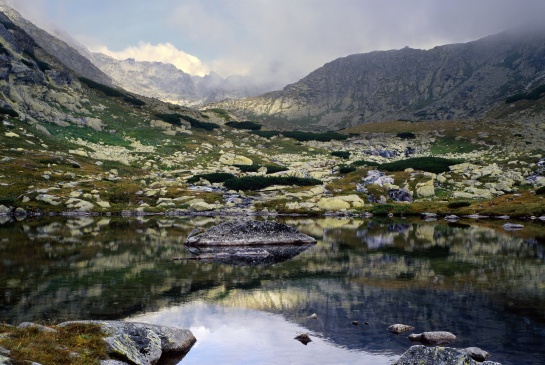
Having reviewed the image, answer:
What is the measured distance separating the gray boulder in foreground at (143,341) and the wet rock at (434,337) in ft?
23.0

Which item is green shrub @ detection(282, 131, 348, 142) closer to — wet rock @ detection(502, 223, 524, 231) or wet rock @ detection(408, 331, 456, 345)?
wet rock @ detection(502, 223, 524, 231)

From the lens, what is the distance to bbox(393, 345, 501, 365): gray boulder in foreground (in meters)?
9.69

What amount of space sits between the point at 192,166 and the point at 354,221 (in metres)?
47.0

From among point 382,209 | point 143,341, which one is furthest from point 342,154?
point 143,341

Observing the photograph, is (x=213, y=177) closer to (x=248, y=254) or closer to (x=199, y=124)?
(x=248, y=254)

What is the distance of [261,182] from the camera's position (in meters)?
72.8

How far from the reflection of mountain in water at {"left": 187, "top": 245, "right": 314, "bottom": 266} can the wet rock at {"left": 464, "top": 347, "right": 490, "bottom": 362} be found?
595 inches

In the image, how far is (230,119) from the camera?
165250 mm

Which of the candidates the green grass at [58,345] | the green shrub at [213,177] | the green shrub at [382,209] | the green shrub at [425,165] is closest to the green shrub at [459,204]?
the green shrub at [382,209]

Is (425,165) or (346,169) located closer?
(425,165)

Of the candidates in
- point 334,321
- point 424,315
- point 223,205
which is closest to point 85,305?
point 334,321

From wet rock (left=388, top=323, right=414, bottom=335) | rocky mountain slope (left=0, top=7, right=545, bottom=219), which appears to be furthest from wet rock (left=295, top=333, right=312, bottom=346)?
rocky mountain slope (left=0, top=7, right=545, bottom=219)

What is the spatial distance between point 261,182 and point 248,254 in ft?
143

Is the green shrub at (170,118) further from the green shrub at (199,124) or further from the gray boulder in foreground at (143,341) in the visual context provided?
the gray boulder in foreground at (143,341)
